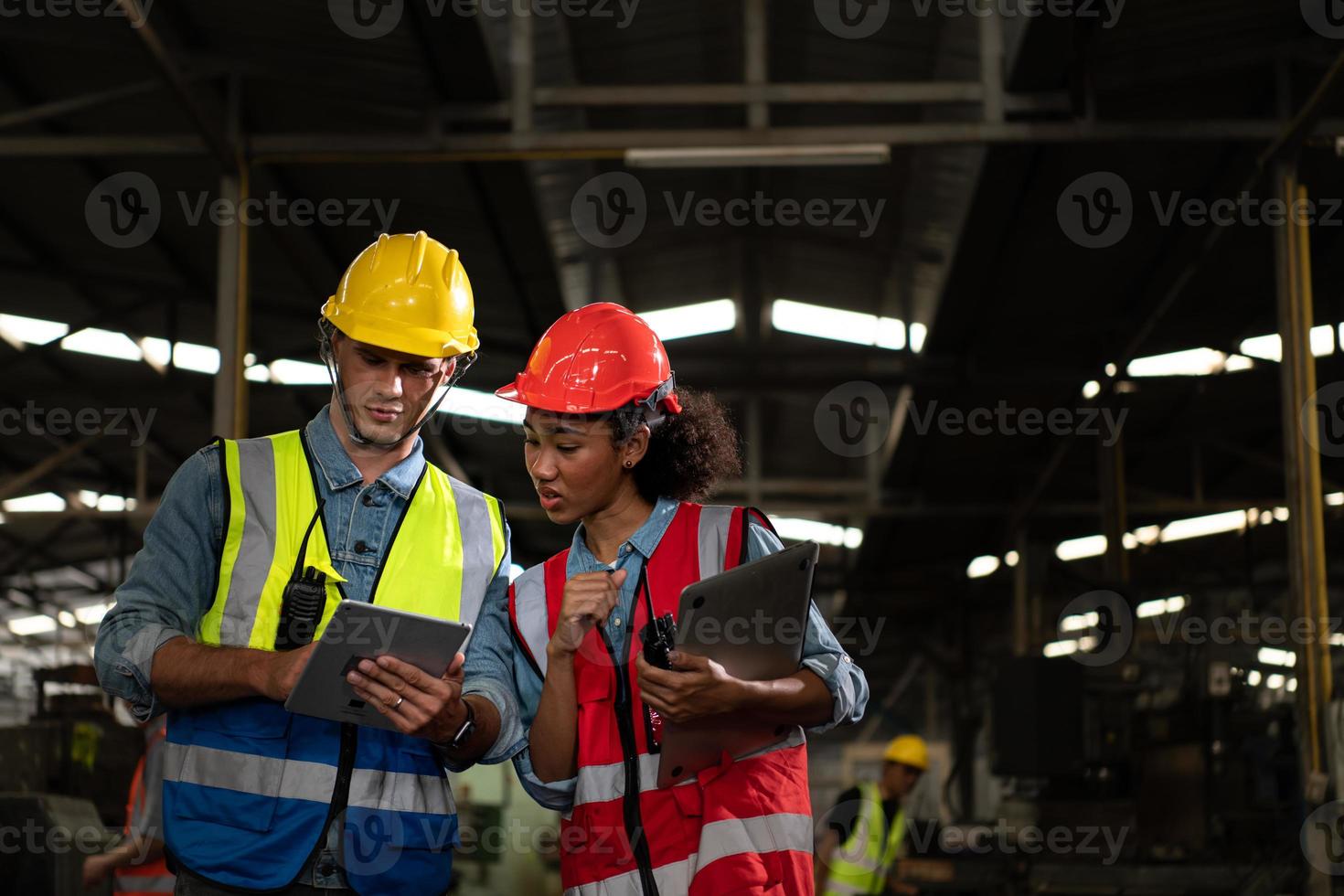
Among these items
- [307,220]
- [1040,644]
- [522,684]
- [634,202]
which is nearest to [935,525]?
[1040,644]

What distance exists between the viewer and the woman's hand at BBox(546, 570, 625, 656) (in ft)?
8.75

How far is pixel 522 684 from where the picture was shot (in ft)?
9.61

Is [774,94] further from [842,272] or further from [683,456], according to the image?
[683,456]

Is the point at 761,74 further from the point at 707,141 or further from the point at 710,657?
the point at 710,657

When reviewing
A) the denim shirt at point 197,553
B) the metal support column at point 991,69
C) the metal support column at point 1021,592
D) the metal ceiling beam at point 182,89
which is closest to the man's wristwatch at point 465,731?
the denim shirt at point 197,553

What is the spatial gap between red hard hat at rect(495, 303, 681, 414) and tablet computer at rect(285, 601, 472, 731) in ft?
2.12

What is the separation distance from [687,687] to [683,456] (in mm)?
661

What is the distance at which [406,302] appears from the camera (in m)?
2.92

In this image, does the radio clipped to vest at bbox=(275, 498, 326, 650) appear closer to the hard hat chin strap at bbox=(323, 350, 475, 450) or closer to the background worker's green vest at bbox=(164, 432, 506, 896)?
the background worker's green vest at bbox=(164, 432, 506, 896)

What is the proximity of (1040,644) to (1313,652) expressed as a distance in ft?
27.0

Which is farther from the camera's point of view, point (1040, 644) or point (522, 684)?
point (1040, 644)

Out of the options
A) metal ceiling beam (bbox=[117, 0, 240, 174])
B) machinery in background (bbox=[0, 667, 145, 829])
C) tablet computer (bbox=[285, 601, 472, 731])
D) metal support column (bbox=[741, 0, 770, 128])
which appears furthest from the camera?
machinery in background (bbox=[0, 667, 145, 829])

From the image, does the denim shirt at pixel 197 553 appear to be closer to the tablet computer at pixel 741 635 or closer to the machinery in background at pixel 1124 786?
the tablet computer at pixel 741 635

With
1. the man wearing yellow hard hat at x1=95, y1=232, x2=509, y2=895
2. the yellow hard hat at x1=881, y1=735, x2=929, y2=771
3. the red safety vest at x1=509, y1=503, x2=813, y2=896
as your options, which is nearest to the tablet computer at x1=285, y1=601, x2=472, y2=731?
the man wearing yellow hard hat at x1=95, y1=232, x2=509, y2=895
